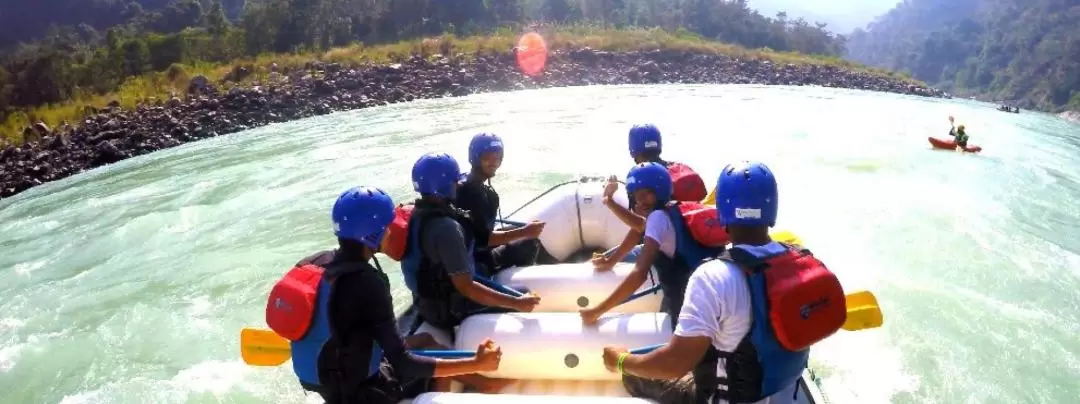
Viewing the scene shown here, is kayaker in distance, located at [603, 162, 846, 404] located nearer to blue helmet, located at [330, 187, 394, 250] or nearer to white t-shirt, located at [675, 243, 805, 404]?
white t-shirt, located at [675, 243, 805, 404]

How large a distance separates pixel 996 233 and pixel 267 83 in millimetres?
21041

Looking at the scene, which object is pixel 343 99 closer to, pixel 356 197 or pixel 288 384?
pixel 288 384

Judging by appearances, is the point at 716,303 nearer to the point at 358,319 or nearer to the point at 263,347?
the point at 358,319

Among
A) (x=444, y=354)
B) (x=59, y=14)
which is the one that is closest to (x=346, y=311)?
(x=444, y=354)

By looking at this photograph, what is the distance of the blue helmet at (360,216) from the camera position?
2.54 metres

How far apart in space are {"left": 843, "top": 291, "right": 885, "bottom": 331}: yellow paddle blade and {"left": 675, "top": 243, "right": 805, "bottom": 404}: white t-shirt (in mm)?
1207

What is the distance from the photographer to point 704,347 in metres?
2.16

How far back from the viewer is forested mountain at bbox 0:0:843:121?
1093 inches

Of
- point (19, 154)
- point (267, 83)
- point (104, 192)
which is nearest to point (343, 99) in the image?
point (267, 83)

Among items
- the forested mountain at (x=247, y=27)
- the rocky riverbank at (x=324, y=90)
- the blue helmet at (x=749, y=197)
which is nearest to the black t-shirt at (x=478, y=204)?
the blue helmet at (x=749, y=197)

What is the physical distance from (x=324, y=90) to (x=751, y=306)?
76.2ft

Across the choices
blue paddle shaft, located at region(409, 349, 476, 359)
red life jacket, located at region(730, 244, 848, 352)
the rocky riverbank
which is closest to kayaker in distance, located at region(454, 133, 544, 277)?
blue paddle shaft, located at region(409, 349, 476, 359)

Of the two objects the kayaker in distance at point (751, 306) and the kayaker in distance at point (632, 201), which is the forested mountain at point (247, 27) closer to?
the kayaker in distance at point (632, 201)

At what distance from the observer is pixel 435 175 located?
137 inches
